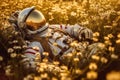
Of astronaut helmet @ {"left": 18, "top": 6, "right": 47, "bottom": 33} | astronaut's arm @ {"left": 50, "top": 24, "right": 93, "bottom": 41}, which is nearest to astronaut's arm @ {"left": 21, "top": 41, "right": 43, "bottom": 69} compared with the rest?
astronaut helmet @ {"left": 18, "top": 6, "right": 47, "bottom": 33}

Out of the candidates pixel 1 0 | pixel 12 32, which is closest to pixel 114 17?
pixel 12 32

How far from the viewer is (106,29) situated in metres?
3.93

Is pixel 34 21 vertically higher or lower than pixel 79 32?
higher

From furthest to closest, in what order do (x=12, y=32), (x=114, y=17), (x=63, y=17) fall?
1. (x=63, y=17)
2. (x=114, y=17)
3. (x=12, y=32)

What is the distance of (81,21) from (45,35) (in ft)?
3.67

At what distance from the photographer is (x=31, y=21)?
3.80 m

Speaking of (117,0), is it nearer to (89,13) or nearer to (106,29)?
(89,13)

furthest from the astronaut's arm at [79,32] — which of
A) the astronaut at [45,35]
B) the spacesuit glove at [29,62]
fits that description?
the spacesuit glove at [29,62]

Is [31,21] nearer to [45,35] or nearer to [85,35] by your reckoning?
[45,35]

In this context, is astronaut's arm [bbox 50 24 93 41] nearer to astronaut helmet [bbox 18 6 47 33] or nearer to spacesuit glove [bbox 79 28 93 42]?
spacesuit glove [bbox 79 28 93 42]

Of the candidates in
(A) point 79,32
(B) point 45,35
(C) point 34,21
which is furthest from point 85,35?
(C) point 34,21

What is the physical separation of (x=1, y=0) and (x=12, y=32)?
7.10 ft

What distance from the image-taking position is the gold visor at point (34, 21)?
3799 mm

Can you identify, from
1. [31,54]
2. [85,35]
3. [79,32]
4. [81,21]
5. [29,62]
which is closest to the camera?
[29,62]
